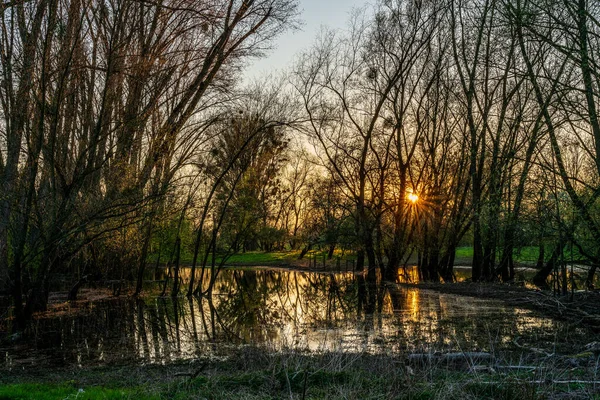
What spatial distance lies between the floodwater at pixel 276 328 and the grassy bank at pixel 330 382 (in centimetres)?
88

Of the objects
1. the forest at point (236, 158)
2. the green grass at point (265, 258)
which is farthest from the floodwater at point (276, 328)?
the green grass at point (265, 258)

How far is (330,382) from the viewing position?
24.7 ft

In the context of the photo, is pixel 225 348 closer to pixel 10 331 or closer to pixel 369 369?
pixel 369 369

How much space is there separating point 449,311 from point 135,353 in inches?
348

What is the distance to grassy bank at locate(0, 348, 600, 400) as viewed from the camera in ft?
21.6

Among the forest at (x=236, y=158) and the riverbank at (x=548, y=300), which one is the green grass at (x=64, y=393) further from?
the riverbank at (x=548, y=300)

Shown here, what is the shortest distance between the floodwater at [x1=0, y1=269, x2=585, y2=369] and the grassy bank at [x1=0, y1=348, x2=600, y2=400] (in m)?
0.88

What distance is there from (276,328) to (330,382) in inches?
270

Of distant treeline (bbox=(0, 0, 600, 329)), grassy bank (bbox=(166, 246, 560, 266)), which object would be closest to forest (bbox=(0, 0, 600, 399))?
distant treeline (bbox=(0, 0, 600, 329))

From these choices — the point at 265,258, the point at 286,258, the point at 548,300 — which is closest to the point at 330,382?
the point at 548,300

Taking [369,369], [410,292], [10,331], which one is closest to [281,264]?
[410,292]

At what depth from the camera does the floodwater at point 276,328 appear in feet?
36.3

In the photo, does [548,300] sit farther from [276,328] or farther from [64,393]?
[64,393]

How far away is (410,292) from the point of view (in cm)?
2167
